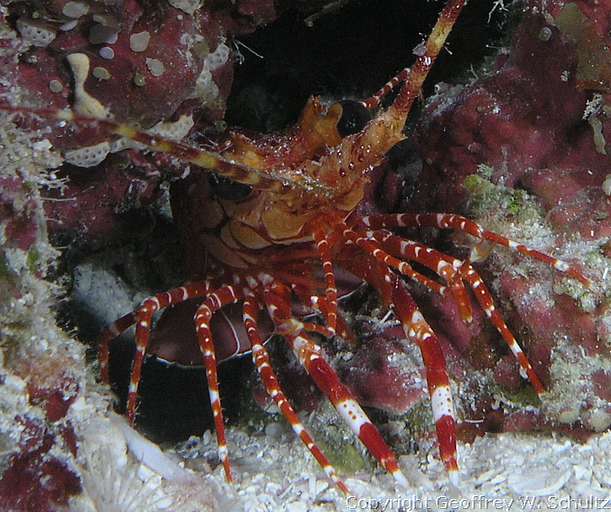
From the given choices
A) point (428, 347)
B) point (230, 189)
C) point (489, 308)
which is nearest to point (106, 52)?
point (230, 189)

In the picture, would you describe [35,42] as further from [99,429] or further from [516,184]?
[516,184]

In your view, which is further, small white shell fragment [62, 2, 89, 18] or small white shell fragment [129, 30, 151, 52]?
small white shell fragment [129, 30, 151, 52]

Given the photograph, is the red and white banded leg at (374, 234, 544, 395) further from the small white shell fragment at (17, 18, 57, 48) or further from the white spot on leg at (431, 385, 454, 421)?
the small white shell fragment at (17, 18, 57, 48)

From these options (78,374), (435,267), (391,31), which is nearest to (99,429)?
(78,374)

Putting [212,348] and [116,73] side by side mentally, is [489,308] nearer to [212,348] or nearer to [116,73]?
[212,348]

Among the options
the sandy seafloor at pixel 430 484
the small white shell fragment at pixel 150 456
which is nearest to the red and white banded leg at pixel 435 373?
the sandy seafloor at pixel 430 484

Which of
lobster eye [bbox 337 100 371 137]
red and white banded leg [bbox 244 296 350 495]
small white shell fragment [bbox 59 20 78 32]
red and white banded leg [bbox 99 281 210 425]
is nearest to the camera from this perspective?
small white shell fragment [bbox 59 20 78 32]

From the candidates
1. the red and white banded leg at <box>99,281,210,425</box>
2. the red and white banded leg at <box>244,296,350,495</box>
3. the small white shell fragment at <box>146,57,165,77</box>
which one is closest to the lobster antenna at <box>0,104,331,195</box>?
the small white shell fragment at <box>146,57,165,77</box>

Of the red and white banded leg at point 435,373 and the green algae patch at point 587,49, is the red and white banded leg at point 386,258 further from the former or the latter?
the green algae patch at point 587,49
